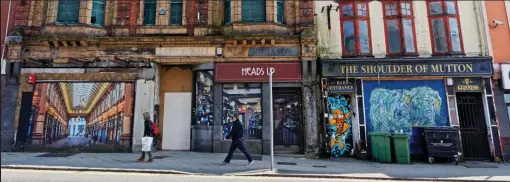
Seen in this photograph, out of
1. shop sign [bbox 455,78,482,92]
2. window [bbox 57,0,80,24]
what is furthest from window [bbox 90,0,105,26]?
shop sign [bbox 455,78,482,92]

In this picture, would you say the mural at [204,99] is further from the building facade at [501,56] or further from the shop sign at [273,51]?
the building facade at [501,56]

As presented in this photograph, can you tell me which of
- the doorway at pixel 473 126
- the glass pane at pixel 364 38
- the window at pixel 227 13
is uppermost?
the window at pixel 227 13

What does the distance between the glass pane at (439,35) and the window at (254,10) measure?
24.9ft

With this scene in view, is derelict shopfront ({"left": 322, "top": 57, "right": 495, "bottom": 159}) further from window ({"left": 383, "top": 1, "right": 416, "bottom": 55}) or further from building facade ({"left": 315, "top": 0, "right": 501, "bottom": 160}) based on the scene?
window ({"left": 383, "top": 1, "right": 416, "bottom": 55})

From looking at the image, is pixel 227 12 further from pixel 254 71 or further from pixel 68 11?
pixel 68 11

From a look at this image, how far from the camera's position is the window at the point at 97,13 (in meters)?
13.9

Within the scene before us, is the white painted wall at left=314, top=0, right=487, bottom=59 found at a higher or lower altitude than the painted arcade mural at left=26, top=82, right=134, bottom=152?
higher

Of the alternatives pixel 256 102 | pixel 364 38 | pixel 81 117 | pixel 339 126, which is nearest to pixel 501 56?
pixel 364 38

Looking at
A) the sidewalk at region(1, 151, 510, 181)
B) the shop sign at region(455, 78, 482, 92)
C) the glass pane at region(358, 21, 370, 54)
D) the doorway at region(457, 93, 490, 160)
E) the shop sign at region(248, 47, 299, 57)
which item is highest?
the glass pane at region(358, 21, 370, 54)

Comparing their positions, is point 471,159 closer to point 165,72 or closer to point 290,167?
point 290,167

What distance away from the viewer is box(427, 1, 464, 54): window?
13734 millimetres

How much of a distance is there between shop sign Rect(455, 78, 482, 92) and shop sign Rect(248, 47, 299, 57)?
6942 millimetres

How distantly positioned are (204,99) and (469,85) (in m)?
11.2

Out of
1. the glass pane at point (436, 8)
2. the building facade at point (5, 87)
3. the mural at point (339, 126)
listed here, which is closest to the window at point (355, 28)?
the mural at point (339, 126)
